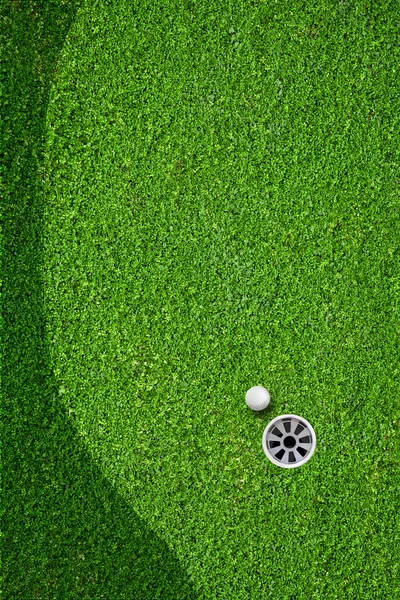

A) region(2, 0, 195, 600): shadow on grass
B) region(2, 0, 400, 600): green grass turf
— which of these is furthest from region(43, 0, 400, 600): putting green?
region(2, 0, 195, 600): shadow on grass

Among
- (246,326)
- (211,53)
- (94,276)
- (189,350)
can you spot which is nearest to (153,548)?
(189,350)

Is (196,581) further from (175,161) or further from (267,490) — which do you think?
(175,161)

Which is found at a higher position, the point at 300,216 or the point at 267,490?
the point at 300,216

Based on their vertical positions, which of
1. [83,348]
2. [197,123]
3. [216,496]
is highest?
[197,123]

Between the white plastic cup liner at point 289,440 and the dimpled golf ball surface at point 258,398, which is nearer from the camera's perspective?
the dimpled golf ball surface at point 258,398

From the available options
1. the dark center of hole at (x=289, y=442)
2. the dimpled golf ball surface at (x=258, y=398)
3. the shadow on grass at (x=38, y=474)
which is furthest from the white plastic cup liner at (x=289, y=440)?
the shadow on grass at (x=38, y=474)

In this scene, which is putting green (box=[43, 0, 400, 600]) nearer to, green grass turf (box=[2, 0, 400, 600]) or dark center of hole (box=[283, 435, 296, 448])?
green grass turf (box=[2, 0, 400, 600])

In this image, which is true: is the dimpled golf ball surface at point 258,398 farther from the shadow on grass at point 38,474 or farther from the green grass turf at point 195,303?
the shadow on grass at point 38,474
